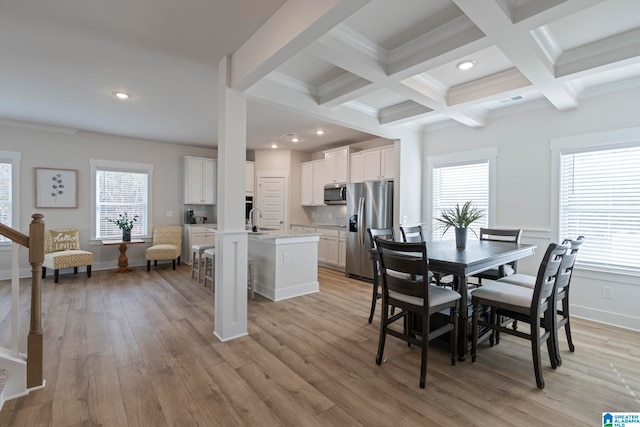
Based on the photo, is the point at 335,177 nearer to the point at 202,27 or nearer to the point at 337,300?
the point at 337,300

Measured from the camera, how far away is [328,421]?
1769 mm

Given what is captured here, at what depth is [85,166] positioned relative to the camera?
5.64 meters

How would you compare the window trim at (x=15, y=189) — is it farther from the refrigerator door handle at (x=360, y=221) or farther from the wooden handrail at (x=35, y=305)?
the refrigerator door handle at (x=360, y=221)

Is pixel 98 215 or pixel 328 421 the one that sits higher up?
pixel 98 215

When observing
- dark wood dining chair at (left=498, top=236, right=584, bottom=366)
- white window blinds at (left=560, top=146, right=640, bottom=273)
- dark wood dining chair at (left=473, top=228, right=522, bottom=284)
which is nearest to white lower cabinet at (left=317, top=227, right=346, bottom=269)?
dark wood dining chair at (left=473, top=228, right=522, bottom=284)

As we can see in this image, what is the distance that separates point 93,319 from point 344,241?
3.87 metres

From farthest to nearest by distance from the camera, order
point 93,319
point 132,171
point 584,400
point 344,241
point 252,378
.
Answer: point 132,171 < point 344,241 < point 93,319 < point 252,378 < point 584,400

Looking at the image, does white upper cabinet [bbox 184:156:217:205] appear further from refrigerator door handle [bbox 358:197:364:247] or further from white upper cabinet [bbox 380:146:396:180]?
white upper cabinet [bbox 380:146:396:180]

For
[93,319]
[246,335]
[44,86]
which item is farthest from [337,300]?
[44,86]

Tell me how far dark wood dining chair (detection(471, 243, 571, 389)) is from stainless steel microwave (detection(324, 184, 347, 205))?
3657mm

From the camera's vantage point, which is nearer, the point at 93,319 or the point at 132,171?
the point at 93,319

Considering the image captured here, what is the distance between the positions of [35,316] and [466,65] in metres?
4.10

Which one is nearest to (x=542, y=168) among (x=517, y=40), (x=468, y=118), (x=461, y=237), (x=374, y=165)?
(x=468, y=118)

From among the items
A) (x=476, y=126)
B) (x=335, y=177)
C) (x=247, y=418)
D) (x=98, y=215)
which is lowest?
(x=247, y=418)
